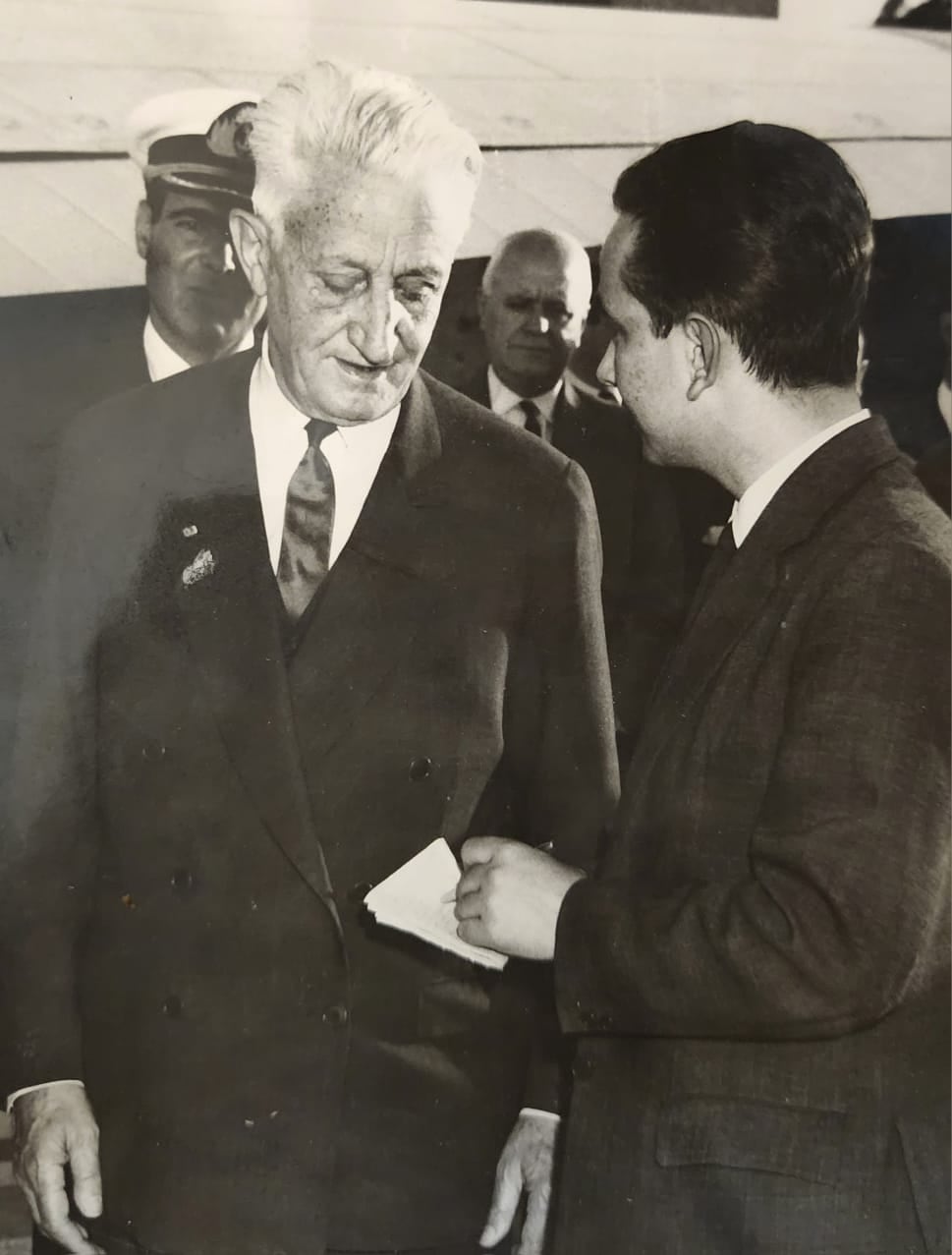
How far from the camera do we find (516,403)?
1542 mm

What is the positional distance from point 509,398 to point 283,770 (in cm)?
51

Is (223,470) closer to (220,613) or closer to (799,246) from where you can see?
(220,613)

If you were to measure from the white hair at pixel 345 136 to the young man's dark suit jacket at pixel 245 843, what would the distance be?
209 millimetres

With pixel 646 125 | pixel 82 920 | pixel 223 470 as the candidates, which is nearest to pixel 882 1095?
pixel 82 920

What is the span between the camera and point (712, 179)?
154 cm

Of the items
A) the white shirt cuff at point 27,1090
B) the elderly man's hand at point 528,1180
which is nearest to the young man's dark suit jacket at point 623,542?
the elderly man's hand at point 528,1180

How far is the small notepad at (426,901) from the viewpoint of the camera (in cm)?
145

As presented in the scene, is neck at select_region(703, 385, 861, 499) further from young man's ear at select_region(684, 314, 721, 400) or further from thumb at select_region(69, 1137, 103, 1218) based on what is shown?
thumb at select_region(69, 1137, 103, 1218)

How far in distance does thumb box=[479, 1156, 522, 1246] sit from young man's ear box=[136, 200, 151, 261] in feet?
3.62

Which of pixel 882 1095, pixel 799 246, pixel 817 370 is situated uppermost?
pixel 799 246

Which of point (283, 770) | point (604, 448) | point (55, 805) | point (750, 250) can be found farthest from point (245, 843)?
point (750, 250)

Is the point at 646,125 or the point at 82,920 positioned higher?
the point at 646,125

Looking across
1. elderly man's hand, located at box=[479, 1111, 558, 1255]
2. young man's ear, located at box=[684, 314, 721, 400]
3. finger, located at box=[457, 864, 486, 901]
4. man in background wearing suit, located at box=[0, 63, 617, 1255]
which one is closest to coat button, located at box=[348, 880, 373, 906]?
man in background wearing suit, located at box=[0, 63, 617, 1255]

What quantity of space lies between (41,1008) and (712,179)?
122 centimetres
